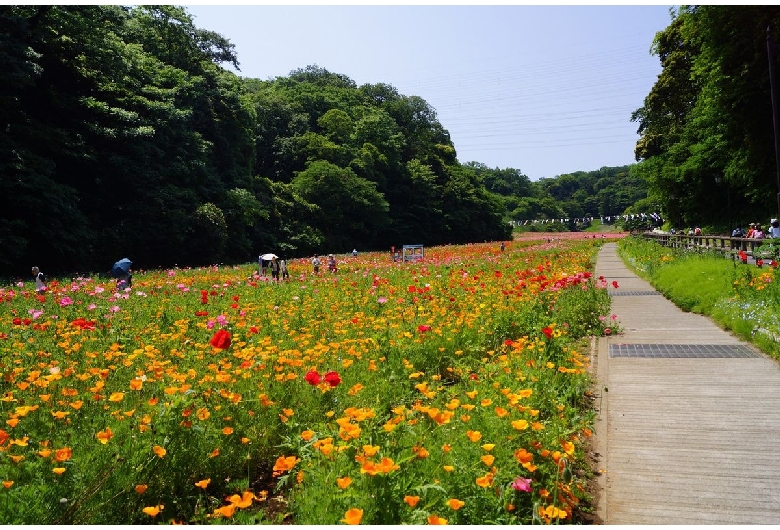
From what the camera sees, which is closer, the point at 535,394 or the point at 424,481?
the point at 424,481

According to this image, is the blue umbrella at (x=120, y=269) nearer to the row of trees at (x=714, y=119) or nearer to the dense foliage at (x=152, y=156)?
the dense foliage at (x=152, y=156)

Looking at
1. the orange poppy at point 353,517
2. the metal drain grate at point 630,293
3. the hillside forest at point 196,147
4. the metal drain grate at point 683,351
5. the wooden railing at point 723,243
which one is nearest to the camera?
the orange poppy at point 353,517

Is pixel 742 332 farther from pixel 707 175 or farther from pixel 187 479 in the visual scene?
pixel 707 175

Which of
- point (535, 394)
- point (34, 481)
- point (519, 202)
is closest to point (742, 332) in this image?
point (535, 394)

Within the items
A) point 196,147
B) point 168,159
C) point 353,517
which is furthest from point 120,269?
point 196,147

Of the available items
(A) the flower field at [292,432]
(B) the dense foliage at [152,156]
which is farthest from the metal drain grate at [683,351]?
(B) the dense foliage at [152,156]

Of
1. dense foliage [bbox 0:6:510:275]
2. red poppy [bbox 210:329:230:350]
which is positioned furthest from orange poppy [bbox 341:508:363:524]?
dense foliage [bbox 0:6:510:275]

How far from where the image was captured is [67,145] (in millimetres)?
27984

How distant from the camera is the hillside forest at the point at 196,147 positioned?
22.0 meters

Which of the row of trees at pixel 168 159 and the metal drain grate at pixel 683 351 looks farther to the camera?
the row of trees at pixel 168 159

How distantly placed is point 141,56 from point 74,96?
6.42 metres

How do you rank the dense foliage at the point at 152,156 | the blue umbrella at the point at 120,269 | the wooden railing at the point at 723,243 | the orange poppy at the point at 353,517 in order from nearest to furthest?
the orange poppy at the point at 353,517 → the wooden railing at the point at 723,243 → the blue umbrella at the point at 120,269 → the dense foliage at the point at 152,156

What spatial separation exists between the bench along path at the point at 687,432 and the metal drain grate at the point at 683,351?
0.05 ft

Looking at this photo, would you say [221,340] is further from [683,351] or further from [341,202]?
[341,202]
